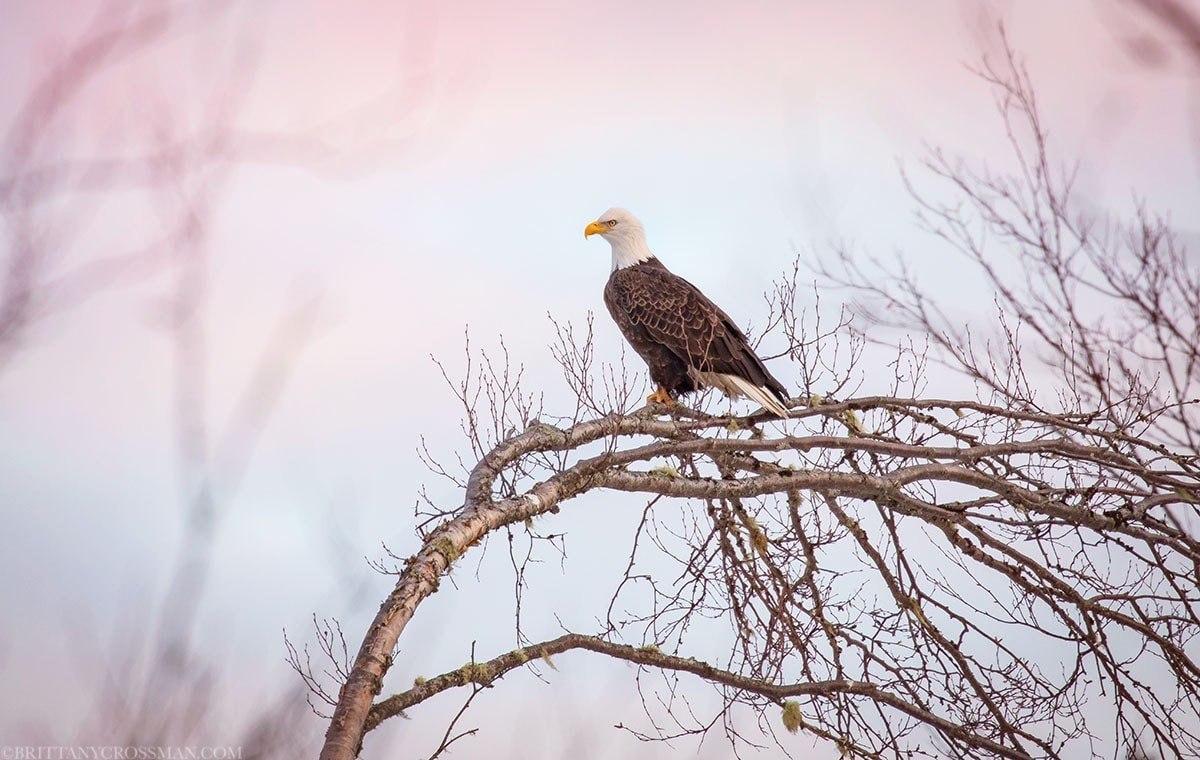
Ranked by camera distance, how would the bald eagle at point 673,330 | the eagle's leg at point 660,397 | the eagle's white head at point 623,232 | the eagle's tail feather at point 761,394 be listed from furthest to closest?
the eagle's white head at point 623,232 < the eagle's leg at point 660,397 < the bald eagle at point 673,330 < the eagle's tail feather at point 761,394

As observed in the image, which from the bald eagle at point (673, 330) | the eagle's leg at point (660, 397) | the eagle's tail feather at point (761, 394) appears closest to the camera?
the eagle's tail feather at point (761, 394)

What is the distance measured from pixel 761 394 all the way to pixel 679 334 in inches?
37.1

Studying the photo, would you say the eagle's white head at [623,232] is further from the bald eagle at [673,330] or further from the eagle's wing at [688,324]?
the eagle's wing at [688,324]

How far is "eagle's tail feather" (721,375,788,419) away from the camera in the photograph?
6684 mm

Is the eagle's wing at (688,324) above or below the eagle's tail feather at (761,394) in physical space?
above

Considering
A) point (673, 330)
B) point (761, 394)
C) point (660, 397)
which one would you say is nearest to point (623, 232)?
point (673, 330)

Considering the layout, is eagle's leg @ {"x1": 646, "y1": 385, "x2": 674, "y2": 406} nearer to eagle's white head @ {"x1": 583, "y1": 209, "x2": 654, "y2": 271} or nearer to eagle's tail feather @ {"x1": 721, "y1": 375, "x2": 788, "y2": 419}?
eagle's tail feather @ {"x1": 721, "y1": 375, "x2": 788, "y2": 419}

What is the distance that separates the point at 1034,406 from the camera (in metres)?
6.26

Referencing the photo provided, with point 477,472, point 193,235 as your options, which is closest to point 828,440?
point 477,472

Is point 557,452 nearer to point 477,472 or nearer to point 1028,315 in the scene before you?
point 477,472

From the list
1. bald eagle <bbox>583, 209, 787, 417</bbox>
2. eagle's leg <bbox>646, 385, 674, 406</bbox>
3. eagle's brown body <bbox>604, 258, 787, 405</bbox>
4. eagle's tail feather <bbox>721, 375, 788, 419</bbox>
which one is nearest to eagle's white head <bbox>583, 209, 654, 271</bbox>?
bald eagle <bbox>583, 209, 787, 417</bbox>

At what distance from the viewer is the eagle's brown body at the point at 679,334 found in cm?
→ 704

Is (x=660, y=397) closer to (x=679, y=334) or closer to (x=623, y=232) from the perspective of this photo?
(x=679, y=334)

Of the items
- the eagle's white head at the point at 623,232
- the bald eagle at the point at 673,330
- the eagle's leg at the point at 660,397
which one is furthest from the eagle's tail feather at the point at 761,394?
the eagle's white head at the point at 623,232
